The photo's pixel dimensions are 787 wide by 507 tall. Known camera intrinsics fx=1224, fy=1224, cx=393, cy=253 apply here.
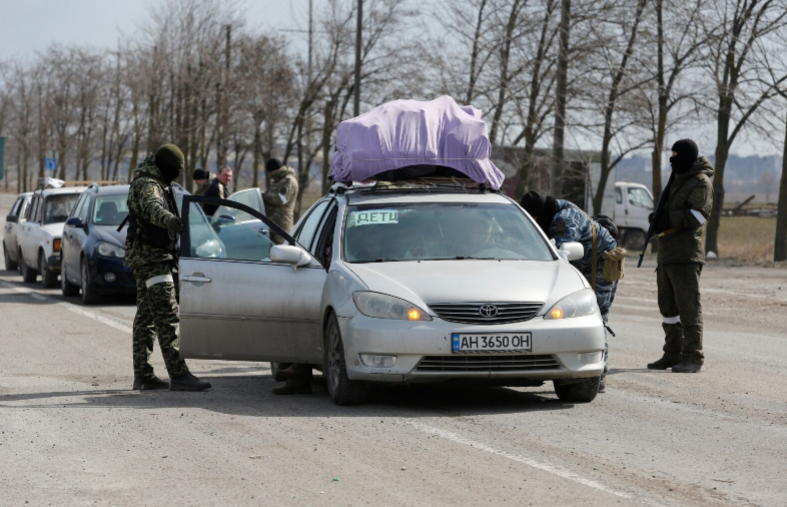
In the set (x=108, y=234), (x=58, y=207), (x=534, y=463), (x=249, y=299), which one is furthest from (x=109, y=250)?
(x=534, y=463)

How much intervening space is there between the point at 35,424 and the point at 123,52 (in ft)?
187

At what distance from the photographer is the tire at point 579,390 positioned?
27.0 ft

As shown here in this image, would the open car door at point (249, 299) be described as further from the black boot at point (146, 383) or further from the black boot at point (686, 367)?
the black boot at point (686, 367)

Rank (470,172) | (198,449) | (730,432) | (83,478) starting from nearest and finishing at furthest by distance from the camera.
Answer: (83,478) → (198,449) → (730,432) → (470,172)

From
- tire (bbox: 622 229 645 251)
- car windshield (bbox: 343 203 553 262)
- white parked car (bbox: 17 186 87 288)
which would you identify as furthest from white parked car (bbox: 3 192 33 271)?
tire (bbox: 622 229 645 251)

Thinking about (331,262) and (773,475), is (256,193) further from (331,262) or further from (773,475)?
(773,475)

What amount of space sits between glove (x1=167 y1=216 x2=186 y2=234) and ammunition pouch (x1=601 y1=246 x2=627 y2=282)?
321cm

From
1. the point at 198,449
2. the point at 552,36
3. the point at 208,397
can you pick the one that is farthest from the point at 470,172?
the point at 552,36

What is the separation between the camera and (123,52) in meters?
62.2

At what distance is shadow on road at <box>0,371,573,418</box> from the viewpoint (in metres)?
7.98

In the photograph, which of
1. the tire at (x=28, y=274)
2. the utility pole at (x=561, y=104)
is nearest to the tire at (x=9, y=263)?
the tire at (x=28, y=274)

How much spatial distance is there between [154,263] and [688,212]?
14.2 ft

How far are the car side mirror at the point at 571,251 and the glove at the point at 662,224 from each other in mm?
1771

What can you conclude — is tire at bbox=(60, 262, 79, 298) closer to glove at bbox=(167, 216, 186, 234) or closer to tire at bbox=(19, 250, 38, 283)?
tire at bbox=(19, 250, 38, 283)
